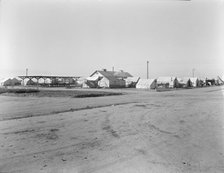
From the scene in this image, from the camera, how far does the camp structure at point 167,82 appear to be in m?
66.7

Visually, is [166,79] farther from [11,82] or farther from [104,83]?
[11,82]

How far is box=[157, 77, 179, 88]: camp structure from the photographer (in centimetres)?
6669

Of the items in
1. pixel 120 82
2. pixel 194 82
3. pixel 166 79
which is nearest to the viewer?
pixel 120 82

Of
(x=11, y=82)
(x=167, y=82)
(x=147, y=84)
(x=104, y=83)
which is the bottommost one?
(x=147, y=84)

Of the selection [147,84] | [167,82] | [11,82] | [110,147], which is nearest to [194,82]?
[167,82]

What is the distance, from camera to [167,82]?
68.1 meters

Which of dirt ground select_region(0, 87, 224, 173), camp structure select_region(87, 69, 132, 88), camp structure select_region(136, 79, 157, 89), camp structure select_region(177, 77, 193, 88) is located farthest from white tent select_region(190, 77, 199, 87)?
dirt ground select_region(0, 87, 224, 173)

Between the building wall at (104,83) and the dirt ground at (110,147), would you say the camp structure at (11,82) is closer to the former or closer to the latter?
the building wall at (104,83)

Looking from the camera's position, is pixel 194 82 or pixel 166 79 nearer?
pixel 166 79

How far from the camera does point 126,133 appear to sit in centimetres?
845

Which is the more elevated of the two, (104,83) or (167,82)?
(167,82)

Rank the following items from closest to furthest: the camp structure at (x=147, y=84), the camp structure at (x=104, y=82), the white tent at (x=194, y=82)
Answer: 1. the camp structure at (x=147, y=84)
2. the camp structure at (x=104, y=82)
3. the white tent at (x=194, y=82)

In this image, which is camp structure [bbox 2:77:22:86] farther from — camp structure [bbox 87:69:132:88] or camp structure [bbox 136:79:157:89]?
camp structure [bbox 136:79:157:89]

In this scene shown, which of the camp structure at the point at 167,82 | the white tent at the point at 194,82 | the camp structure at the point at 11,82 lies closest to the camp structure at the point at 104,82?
the camp structure at the point at 167,82
